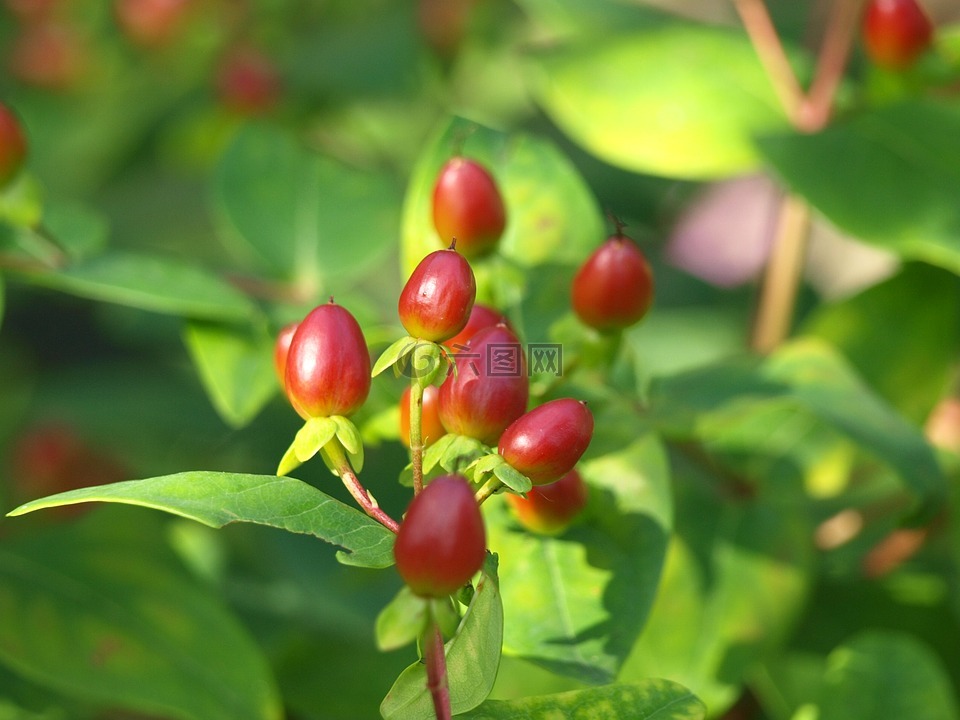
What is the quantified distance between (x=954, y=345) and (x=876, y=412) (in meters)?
0.31

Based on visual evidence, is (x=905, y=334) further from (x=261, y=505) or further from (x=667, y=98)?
(x=261, y=505)

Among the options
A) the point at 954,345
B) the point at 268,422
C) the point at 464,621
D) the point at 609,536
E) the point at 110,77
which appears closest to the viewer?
the point at 464,621

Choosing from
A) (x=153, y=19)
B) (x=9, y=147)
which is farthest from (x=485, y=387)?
(x=153, y=19)

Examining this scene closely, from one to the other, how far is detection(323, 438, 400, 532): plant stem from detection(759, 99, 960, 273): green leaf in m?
0.51

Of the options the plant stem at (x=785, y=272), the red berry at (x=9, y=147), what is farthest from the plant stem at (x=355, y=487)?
the plant stem at (x=785, y=272)

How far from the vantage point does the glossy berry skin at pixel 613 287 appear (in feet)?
2.07

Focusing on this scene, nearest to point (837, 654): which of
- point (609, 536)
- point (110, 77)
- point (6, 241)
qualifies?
point (609, 536)

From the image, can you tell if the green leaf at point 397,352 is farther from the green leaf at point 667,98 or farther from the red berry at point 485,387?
the green leaf at point 667,98

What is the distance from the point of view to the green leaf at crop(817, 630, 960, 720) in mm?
717

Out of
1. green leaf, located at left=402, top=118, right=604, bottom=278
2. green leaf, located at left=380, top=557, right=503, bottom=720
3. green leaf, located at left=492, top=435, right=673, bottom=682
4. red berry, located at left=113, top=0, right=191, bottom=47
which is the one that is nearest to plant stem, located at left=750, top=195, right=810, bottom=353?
green leaf, located at left=402, top=118, right=604, bottom=278

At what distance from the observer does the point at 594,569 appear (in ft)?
2.01

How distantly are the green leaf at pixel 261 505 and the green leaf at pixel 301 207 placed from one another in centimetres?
53

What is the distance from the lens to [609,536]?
0.64m

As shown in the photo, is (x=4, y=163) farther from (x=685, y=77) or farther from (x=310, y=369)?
(x=685, y=77)
